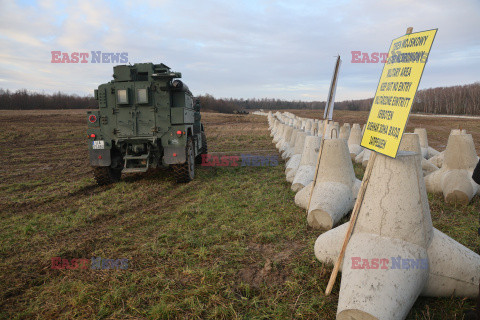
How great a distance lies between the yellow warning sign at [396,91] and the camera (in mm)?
2621

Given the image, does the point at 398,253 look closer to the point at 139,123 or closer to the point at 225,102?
the point at 139,123

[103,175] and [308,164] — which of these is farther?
[103,175]

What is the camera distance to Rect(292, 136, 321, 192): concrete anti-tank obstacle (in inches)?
260

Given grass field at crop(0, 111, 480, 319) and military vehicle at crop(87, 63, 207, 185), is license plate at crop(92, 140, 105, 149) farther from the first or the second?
grass field at crop(0, 111, 480, 319)

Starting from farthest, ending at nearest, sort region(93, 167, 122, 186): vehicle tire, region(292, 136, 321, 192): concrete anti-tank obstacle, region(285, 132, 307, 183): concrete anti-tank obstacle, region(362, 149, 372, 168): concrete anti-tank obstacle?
region(362, 149, 372, 168): concrete anti-tank obstacle < region(93, 167, 122, 186): vehicle tire < region(285, 132, 307, 183): concrete anti-tank obstacle < region(292, 136, 321, 192): concrete anti-tank obstacle

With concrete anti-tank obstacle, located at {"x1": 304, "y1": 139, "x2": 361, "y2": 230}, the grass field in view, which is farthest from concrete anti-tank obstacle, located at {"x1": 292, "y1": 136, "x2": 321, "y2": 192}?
concrete anti-tank obstacle, located at {"x1": 304, "y1": 139, "x2": 361, "y2": 230}

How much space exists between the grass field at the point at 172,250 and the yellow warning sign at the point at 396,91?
59.3 inches

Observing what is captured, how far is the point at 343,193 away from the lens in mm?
5180

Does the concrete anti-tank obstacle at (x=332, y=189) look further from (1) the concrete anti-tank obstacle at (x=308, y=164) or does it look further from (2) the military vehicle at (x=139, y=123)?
(2) the military vehicle at (x=139, y=123)

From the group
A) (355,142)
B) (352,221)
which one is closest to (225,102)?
(355,142)

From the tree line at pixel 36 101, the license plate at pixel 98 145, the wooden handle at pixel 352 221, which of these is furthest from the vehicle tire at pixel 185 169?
the tree line at pixel 36 101

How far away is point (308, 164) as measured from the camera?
693 centimetres

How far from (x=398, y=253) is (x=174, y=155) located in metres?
5.86

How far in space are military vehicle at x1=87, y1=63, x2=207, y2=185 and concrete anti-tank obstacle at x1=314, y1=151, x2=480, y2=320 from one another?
5426 mm
